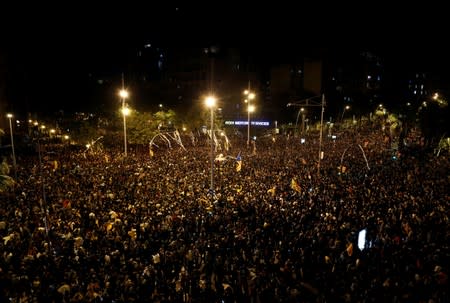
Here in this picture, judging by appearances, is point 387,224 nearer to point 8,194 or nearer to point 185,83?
point 8,194

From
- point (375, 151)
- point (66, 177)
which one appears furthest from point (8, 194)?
point (375, 151)

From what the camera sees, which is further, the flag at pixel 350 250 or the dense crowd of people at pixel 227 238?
the flag at pixel 350 250

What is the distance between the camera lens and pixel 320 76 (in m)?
64.6

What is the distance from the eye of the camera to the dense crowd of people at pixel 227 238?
7.75 m

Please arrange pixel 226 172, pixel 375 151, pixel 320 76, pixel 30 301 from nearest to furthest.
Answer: pixel 30 301, pixel 226 172, pixel 375 151, pixel 320 76

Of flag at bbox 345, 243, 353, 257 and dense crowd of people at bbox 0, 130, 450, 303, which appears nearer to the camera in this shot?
dense crowd of people at bbox 0, 130, 450, 303

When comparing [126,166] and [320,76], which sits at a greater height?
[320,76]

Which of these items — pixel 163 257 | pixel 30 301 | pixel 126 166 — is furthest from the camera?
pixel 126 166

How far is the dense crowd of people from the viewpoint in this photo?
7.75m

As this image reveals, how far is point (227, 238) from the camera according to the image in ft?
33.2

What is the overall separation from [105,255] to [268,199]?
21.6 ft

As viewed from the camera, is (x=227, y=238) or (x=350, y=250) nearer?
(x=350, y=250)

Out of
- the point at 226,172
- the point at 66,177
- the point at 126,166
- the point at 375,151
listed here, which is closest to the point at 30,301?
the point at 66,177

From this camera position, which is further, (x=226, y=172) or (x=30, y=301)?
(x=226, y=172)
